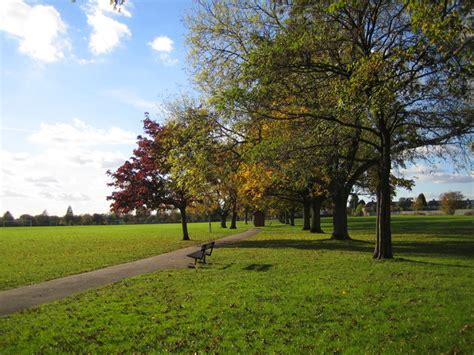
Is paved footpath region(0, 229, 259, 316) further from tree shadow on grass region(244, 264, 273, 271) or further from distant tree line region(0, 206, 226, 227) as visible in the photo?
distant tree line region(0, 206, 226, 227)

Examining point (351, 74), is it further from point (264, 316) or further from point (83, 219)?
point (83, 219)

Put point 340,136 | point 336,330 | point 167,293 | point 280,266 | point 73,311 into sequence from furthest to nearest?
point 340,136 → point 280,266 → point 167,293 → point 73,311 → point 336,330

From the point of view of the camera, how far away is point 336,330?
22.1ft

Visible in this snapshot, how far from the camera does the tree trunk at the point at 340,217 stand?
28250 millimetres

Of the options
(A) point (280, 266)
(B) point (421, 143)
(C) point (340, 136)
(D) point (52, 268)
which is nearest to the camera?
(A) point (280, 266)

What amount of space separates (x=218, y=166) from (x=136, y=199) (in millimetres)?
8944

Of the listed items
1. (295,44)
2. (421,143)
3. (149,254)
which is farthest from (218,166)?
(295,44)

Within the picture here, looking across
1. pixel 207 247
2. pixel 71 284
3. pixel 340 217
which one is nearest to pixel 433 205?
pixel 340 217

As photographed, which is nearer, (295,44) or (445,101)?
(295,44)

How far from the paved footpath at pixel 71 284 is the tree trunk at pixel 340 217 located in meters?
13.8

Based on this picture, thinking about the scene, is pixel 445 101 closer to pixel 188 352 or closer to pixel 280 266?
pixel 280 266

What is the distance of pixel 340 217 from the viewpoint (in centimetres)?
2894

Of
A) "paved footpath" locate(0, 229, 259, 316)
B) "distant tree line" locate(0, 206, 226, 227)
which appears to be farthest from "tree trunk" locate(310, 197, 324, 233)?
"distant tree line" locate(0, 206, 226, 227)

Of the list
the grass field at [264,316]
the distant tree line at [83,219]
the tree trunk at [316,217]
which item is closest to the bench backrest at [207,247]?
the grass field at [264,316]
